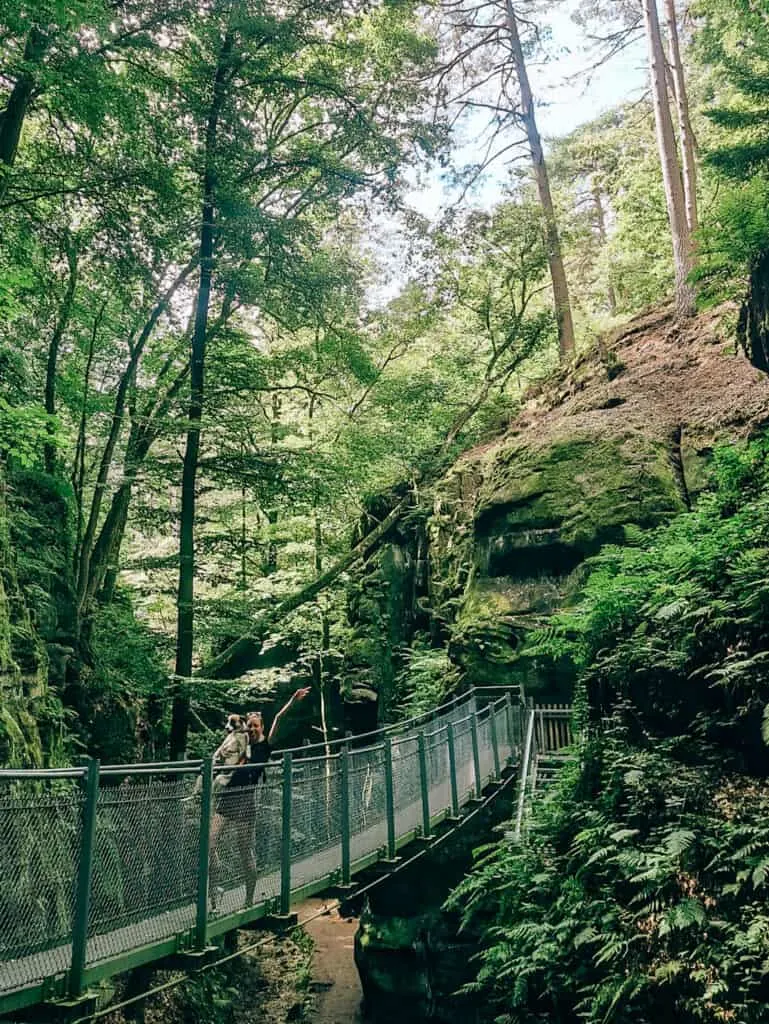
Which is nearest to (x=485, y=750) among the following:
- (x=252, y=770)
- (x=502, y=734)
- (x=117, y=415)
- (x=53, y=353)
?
(x=502, y=734)

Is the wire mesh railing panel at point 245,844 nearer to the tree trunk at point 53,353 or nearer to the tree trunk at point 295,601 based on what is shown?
the tree trunk at point 53,353

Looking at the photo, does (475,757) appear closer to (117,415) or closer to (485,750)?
(485,750)

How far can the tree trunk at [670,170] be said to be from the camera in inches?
581

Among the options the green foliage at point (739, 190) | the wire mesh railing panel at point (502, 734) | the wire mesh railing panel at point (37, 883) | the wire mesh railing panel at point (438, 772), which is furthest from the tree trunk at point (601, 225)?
the wire mesh railing panel at point (37, 883)

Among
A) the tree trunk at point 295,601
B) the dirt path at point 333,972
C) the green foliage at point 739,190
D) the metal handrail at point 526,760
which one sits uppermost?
the green foliage at point 739,190

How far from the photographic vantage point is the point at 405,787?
7.97 meters

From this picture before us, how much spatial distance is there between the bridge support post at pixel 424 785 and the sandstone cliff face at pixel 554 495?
12.3 ft

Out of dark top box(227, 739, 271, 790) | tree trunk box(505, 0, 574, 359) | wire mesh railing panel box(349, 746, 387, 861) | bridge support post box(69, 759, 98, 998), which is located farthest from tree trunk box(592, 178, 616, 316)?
bridge support post box(69, 759, 98, 998)

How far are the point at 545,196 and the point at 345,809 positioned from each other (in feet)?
53.9

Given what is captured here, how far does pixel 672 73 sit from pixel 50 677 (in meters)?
19.7

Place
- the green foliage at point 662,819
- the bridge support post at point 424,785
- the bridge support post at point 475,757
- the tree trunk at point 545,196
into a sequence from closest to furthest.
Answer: the green foliage at point 662,819, the bridge support post at point 424,785, the bridge support post at point 475,757, the tree trunk at point 545,196

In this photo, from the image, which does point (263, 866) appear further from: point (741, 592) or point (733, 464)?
point (733, 464)

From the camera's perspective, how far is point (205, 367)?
11.5 m

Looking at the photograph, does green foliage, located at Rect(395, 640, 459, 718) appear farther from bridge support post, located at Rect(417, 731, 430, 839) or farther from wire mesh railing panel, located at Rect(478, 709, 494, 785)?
bridge support post, located at Rect(417, 731, 430, 839)
